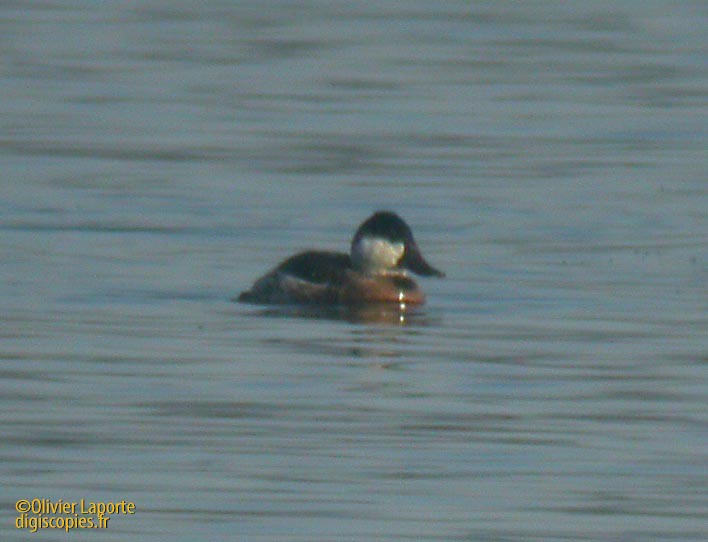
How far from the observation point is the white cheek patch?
48.7ft

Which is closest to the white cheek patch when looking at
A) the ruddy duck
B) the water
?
the ruddy duck

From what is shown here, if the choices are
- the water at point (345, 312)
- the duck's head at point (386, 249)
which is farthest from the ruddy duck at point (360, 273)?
the water at point (345, 312)

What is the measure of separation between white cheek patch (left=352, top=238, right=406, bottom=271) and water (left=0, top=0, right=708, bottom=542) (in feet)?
1.25

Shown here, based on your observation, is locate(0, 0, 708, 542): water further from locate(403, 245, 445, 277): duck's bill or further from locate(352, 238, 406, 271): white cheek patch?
locate(352, 238, 406, 271): white cheek patch

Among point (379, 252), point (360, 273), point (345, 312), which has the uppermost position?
point (379, 252)

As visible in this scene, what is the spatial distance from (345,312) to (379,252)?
0.68 meters

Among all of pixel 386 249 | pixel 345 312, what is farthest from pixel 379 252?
pixel 345 312

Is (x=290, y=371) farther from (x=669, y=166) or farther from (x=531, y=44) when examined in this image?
(x=531, y=44)

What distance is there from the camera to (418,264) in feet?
48.5

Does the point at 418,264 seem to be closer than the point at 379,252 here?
Yes

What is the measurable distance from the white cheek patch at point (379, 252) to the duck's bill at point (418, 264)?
0.20 feet

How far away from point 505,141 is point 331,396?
10250mm

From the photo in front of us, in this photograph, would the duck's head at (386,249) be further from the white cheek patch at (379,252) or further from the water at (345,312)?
the water at (345,312)

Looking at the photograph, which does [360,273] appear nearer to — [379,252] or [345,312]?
[379,252]
